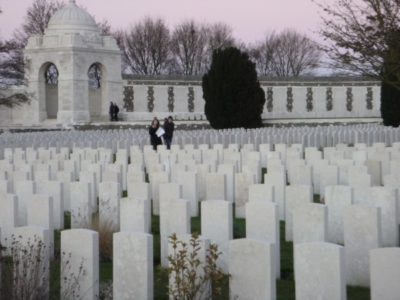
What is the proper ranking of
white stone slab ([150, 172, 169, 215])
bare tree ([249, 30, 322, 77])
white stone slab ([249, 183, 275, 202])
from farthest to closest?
bare tree ([249, 30, 322, 77]) → white stone slab ([150, 172, 169, 215]) → white stone slab ([249, 183, 275, 202])

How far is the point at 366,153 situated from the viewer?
11.9 metres

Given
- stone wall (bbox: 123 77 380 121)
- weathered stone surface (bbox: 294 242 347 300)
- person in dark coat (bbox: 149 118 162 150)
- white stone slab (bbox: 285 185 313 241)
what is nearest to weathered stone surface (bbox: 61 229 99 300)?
weathered stone surface (bbox: 294 242 347 300)

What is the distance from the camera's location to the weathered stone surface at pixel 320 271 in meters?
4.57

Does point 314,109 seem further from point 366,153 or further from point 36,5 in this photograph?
point 366,153

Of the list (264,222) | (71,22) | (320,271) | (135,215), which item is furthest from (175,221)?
(71,22)

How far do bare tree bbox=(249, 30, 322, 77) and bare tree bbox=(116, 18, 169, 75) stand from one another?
11567mm

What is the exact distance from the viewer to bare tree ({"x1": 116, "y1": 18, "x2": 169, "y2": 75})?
63906mm

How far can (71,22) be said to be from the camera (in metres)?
41.6

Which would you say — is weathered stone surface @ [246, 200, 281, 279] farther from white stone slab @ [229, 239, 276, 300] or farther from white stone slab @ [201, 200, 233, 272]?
white stone slab @ [229, 239, 276, 300]

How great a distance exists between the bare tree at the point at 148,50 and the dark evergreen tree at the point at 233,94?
3390 cm

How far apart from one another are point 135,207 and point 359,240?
2.02 meters

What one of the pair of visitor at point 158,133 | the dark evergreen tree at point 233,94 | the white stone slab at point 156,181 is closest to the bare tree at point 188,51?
the dark evergreen tree at point 233,94

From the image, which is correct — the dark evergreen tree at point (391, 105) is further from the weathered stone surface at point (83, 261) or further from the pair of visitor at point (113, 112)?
the weathered stone surface at point (83, 261)

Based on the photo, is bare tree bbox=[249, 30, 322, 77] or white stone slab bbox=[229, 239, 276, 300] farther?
bare tree bbox=[249, 30, 322, 77]
